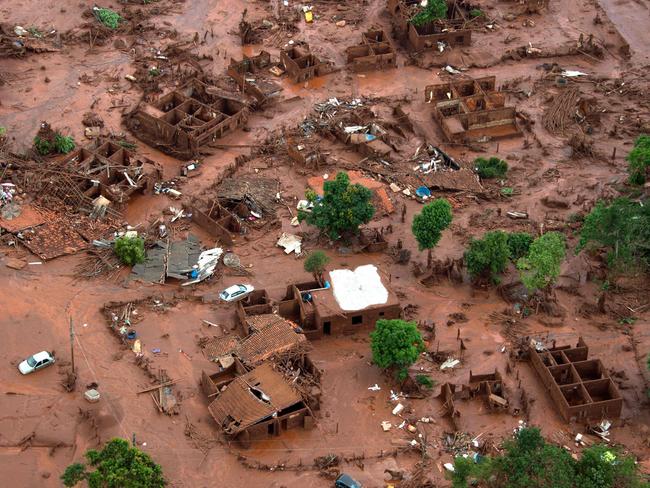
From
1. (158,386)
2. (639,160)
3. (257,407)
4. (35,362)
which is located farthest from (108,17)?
(257,407)

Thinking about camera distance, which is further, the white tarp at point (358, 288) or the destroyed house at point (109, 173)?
the destroyed house at point (109, 173)

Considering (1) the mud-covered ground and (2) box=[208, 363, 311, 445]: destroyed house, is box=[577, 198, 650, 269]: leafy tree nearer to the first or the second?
(1) the mud-covered ground

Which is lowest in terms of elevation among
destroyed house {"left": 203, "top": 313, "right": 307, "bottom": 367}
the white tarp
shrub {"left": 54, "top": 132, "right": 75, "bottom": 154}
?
destroyed house {"left": 203, "top": 313, "right": 307, "bottom": 367}

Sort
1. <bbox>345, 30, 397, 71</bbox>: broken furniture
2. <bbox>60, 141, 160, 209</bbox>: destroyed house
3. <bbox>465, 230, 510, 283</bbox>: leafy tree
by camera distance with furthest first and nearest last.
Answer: <bbox>345, 30, 397, 71</bbox>: broken furniture
<bbox>60, 141, 160, 209</bbox>: destroyed house
<bbox>465, 230, 510, 283</bbox>: leafy tree

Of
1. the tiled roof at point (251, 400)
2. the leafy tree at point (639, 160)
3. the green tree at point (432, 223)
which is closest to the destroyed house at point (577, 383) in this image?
the green tree at point (432, 223)

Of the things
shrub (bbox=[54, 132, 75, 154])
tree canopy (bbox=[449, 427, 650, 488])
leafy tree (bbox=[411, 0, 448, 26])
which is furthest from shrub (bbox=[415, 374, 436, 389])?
leafy tree (bbox=[411, 0, 448, 26])

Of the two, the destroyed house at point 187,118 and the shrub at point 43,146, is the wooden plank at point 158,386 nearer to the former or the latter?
the destroyed house at point 187,118

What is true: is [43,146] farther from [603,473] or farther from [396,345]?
[603,473]

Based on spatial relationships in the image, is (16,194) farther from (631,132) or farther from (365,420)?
(631,132)
